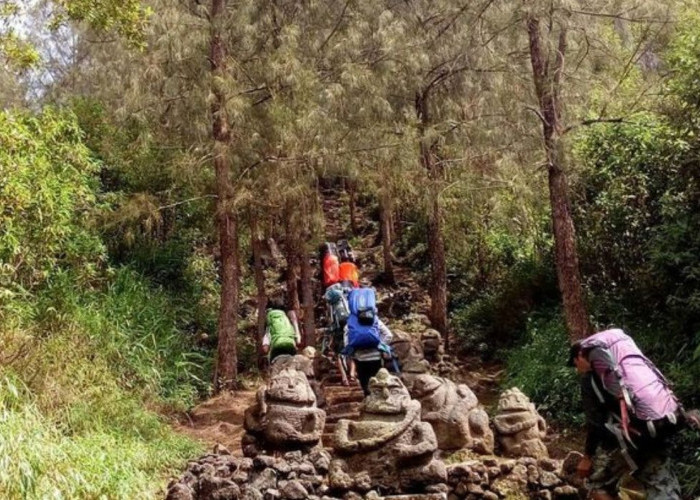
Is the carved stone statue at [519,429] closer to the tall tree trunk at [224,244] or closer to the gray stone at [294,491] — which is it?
the gray stone at [294,491]

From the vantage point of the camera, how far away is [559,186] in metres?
7.64

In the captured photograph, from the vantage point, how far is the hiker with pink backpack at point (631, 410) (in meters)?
3.82

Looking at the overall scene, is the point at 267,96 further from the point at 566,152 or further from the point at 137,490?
the point at 137,490

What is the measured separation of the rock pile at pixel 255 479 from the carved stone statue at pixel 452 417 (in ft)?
3.38

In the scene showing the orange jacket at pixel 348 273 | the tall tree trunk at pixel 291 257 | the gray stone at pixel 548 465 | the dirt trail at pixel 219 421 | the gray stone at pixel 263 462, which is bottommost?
the gray stone at pixel 548 465

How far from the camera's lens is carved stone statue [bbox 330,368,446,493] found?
5.27 meters

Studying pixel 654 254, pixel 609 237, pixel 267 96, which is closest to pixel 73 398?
pixel 267 96

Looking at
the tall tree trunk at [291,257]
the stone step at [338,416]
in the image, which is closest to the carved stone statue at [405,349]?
the stone step at [338,416]

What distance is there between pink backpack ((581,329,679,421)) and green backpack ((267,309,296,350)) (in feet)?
13.0

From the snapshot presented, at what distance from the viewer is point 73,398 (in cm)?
638

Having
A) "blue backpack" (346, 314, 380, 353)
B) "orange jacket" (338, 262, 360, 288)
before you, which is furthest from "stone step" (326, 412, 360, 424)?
"orange jacket" (338, 262, 360, 288)

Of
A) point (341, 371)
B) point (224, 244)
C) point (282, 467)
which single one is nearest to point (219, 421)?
point (341, 371)

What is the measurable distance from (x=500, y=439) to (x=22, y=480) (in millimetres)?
3649

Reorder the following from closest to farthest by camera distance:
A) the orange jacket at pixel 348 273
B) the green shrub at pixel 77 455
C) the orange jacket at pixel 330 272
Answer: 1. the green shrub at pixel 77 455
2. the orange jacket at pixel 348 273
3. the orange jacket at pixel 330 272
